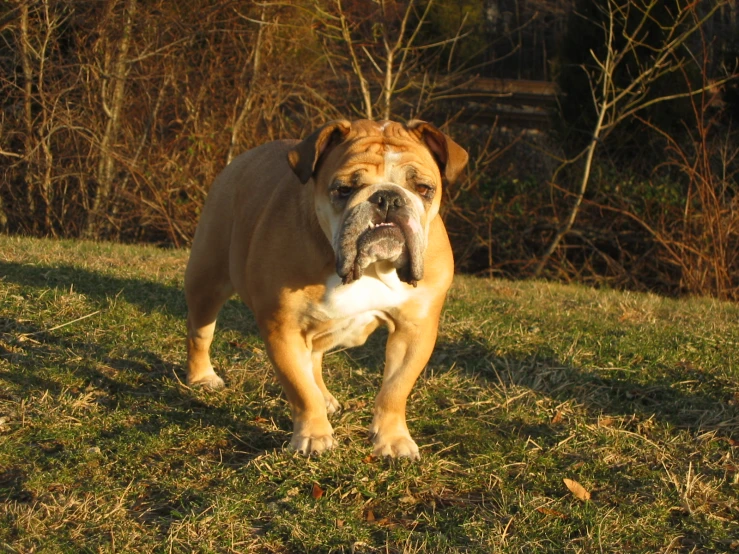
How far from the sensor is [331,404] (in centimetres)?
448

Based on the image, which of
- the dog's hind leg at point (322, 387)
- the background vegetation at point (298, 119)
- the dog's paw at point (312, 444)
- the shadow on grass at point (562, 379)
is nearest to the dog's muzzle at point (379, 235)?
the dog's paw at point (312, 444)

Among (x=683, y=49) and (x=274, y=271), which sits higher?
(x=683, y=49)

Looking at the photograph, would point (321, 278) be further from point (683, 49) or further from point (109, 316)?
point (683, 49)

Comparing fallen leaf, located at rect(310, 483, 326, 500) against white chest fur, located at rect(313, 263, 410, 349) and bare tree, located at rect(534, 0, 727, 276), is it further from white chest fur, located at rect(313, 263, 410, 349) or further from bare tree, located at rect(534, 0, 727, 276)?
bare tree, located at rect(534, 0, 727, 276)

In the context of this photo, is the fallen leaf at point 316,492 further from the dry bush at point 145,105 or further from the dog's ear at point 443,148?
the dry bush at point 145,105

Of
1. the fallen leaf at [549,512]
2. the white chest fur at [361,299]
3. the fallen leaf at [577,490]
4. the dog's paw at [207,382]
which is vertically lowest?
the dog's paw at [207,382]

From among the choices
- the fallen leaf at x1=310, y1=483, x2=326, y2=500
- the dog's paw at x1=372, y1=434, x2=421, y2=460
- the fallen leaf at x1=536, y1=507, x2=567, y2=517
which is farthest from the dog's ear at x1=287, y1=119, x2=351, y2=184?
the fallen leaf at x1=536, y1=507, x2=567, y2=517

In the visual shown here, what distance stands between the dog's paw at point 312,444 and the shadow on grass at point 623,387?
1.36 meters

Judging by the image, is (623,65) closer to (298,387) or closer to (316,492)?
(298,387)

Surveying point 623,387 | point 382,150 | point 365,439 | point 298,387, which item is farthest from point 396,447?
point 623,387

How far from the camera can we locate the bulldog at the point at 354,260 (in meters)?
3.61

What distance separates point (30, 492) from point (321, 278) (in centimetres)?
138

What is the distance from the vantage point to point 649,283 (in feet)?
35.2

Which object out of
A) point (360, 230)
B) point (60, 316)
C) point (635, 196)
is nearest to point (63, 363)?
point (60, 316)
